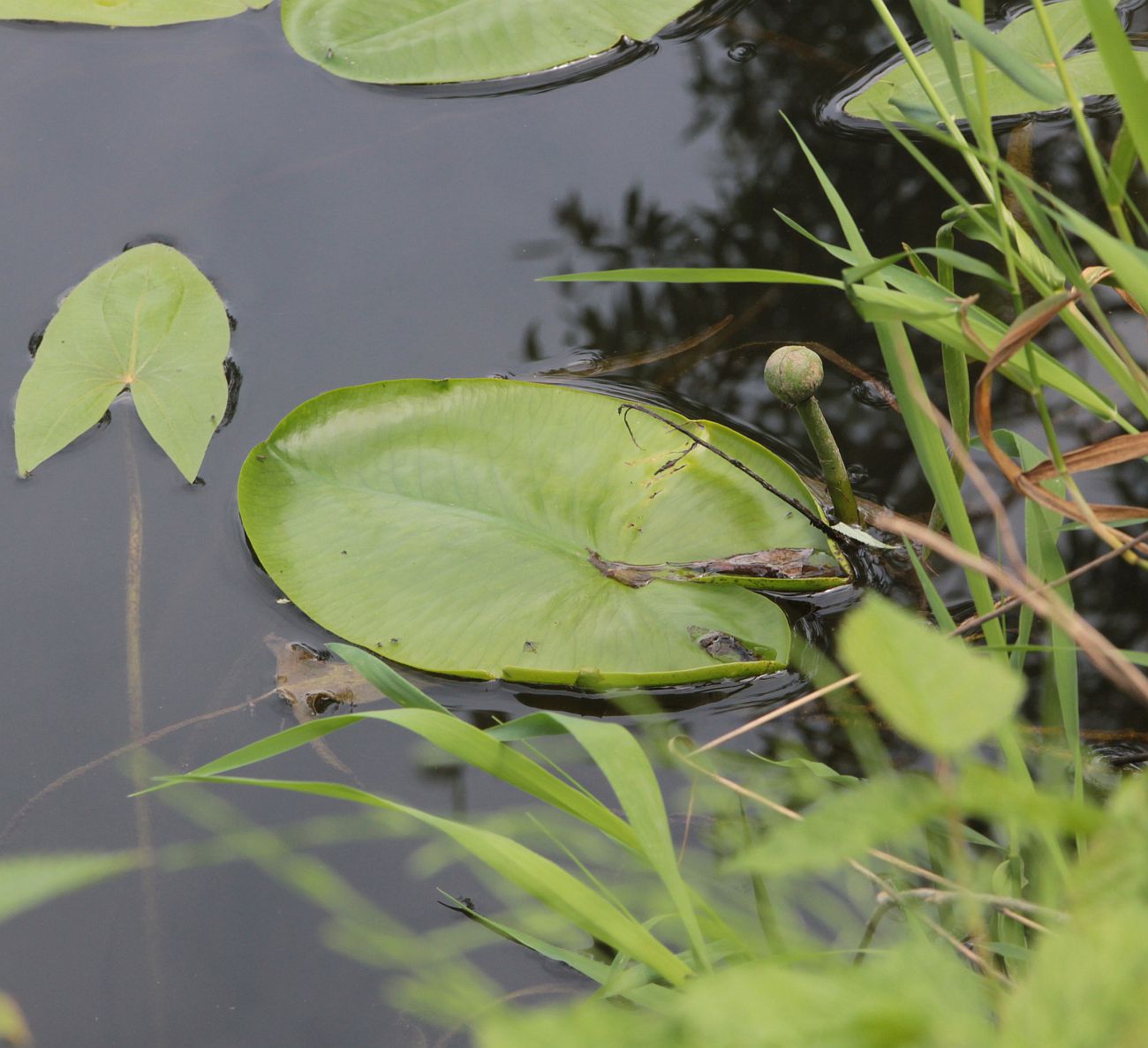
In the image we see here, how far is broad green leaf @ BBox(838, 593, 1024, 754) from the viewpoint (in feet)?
1.04

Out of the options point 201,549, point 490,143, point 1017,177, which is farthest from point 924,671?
point 490,143

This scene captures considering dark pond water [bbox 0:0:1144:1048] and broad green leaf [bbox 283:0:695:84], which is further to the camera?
broad green leaf [bbox 283:0:695:84]

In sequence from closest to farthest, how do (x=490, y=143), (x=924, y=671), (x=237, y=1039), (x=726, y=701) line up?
(x=924, y=671)
(x=237, y=1039)
(x=726, y=701)
(x=490, y=143)

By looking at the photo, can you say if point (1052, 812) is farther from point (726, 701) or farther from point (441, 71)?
point (441, 71)

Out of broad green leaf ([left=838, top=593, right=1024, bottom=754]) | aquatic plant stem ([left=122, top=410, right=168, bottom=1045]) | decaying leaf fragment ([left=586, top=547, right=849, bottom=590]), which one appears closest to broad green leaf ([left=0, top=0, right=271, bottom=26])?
aquatic plant stem ([left=122, top=410, right=168, bottom=1045])

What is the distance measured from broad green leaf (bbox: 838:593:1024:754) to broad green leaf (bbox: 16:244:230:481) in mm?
1075

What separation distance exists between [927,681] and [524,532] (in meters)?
0.84

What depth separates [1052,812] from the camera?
0.37 m

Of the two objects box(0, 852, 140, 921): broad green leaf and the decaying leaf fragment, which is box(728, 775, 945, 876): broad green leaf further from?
the decaying leaf fragment

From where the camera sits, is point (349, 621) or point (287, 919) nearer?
point (287, 919)

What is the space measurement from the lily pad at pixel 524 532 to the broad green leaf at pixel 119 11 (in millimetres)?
1020

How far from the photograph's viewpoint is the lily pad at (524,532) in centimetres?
107

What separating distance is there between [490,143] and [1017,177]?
1.13 metres

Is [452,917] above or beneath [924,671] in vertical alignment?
beneath
